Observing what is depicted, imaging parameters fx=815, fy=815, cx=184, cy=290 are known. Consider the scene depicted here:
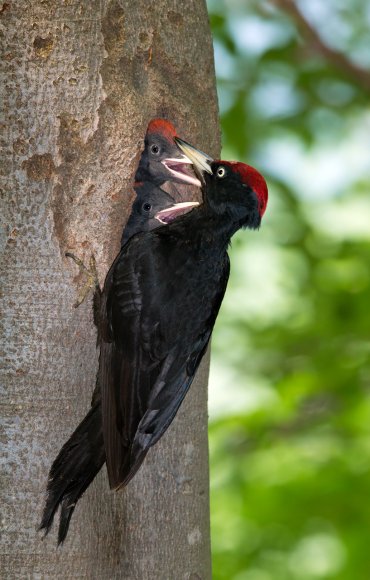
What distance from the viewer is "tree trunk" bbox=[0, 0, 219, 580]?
6.96 ft

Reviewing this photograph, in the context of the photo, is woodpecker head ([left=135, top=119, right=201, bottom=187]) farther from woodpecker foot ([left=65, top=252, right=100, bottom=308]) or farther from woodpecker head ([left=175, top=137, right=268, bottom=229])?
woodpecker foot ([left=65, top=252, right=100, bottom=308])

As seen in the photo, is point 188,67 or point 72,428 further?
point 188,67

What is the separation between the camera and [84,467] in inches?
85.7

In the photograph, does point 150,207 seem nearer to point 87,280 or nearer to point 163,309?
point 163,309

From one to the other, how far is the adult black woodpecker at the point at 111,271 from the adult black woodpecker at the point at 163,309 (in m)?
0.04

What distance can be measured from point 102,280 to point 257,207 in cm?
64

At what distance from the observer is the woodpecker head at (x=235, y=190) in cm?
265

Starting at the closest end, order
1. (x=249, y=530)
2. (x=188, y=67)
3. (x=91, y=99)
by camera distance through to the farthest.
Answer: (x=91, y=99)
(x=188, y=67)
(x=249, y=530)

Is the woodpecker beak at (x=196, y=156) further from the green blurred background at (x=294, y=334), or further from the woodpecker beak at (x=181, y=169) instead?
the green blurred background at (x=294, y=334)

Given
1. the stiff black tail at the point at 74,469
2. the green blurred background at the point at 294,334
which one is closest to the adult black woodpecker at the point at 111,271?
the stiff black tail at the point at 74,469

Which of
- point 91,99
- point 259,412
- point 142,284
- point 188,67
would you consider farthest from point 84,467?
point 259,412

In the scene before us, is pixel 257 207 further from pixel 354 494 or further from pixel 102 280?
pixel 354 494

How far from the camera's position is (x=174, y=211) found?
2785mm

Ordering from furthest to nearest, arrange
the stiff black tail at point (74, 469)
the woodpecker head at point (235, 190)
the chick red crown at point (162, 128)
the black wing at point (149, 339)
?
the woodpecker head at point (235, 190)
the chick red crown at point (162, 128)
the black wing at point (149, 339)
the stiff black tail at point (74, 469)
